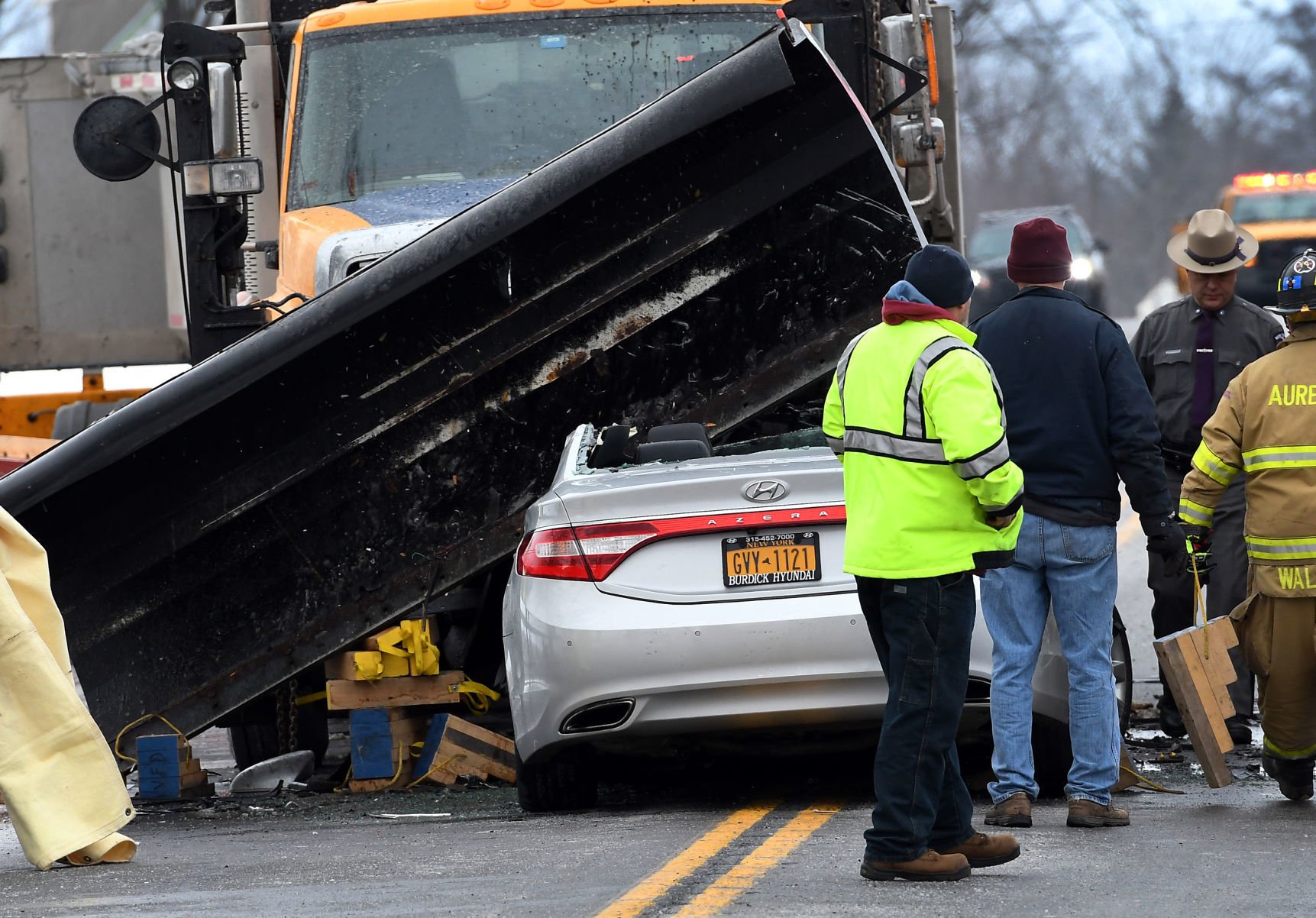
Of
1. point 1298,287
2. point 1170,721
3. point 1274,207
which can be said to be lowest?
point 1170,721

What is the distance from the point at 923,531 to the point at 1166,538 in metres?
1.36

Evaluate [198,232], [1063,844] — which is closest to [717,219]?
[198,232]

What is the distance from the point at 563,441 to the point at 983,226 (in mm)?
26852

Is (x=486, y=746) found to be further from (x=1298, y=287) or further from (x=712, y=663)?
(x=1298, y=287)

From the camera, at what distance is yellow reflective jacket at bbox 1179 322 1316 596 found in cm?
690

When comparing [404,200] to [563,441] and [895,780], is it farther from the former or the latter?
[895,780]

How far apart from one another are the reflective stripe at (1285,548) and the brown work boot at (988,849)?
5.95 feet

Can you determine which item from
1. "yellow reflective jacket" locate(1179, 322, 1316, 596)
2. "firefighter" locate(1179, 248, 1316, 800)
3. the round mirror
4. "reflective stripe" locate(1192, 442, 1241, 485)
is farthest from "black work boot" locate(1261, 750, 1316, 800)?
the round mirror

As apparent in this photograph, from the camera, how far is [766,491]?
6.66 metres

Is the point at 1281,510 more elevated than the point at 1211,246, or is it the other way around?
the point at 1211,246

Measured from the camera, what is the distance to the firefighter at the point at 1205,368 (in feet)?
27.5

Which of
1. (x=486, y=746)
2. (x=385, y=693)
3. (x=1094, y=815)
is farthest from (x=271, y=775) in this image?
(x=1094, y=815)

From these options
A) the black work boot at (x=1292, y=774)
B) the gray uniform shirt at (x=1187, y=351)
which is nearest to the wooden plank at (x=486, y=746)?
the black work boot at (x=1292, y=774)

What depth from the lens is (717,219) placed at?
8.27 meters
